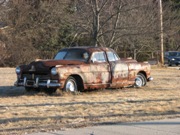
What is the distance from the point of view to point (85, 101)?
1397 cm

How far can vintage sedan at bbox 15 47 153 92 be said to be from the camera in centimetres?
1567

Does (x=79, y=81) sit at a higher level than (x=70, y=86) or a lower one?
higher

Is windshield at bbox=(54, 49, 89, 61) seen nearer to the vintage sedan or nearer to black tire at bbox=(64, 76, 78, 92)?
the vintage sedan

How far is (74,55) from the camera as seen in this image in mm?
17172

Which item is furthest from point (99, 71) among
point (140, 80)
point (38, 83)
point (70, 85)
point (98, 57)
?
point (140, 80)

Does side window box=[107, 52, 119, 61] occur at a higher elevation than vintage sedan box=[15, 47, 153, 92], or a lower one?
higher

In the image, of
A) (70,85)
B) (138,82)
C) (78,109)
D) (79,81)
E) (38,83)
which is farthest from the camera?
(138,82)

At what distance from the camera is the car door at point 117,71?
17328 millimetres

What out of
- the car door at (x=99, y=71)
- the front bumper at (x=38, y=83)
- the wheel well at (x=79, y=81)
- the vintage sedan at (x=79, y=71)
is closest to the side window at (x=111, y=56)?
the vintage sedan at (x=79, y=71)

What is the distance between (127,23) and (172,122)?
19403 mm

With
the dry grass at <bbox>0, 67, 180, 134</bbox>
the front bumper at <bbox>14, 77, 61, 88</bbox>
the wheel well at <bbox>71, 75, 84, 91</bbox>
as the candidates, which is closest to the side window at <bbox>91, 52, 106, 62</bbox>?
the wheel well at <bbox>71, 75, 84, 91</bbox>

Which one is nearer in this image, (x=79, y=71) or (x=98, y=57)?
(x=79, y=71)

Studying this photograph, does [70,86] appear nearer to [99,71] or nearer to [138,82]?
[99,71]

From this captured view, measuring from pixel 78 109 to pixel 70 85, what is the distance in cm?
395
